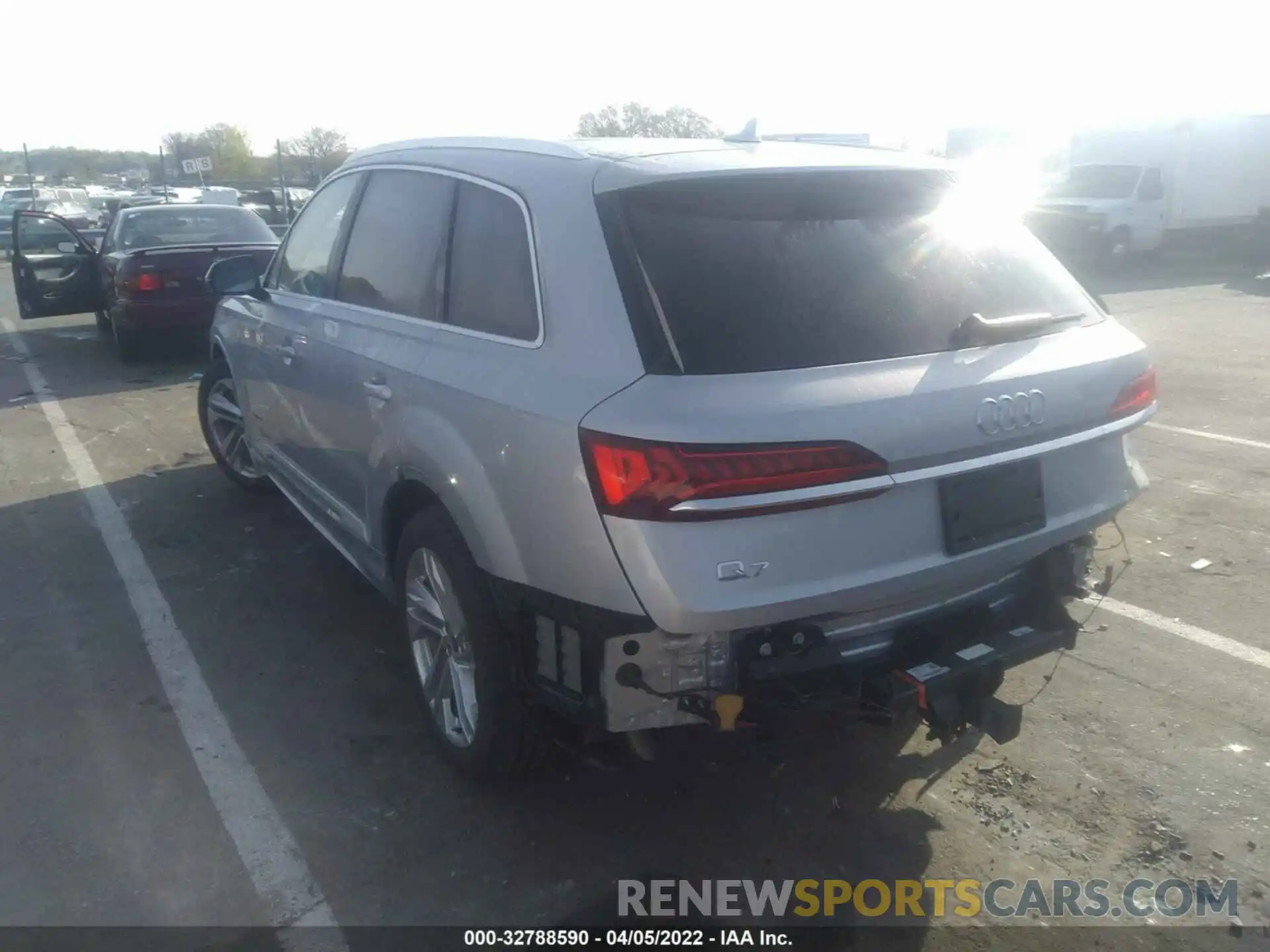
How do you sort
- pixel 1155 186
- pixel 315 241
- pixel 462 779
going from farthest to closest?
pixel 1155 186 < pixel 315 241 < pixel 462 779

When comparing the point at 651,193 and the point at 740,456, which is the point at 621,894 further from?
the point at 651,193

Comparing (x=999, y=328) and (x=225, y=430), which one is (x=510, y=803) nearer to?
(x=999, y=328)

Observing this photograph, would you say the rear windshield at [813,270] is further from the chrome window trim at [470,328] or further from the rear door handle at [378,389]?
the rear door handle at [378,389]

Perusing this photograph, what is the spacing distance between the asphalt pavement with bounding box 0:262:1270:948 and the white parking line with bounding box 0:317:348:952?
0.04 ft

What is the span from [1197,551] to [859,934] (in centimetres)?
349

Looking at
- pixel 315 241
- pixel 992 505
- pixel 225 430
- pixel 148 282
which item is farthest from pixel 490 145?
pixel 148 282

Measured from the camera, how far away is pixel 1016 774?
3.59 m

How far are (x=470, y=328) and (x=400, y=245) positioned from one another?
0.79 metres

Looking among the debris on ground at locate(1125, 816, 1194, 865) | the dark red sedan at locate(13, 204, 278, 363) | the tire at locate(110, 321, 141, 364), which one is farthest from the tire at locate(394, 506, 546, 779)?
the tire at locate(110, 321, 141, 364)

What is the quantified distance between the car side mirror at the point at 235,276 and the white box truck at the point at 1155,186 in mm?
18027

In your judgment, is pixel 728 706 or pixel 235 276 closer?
pixel 728 706

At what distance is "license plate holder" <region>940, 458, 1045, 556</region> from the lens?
2828 millimetres

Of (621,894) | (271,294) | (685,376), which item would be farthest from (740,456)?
(271,294)

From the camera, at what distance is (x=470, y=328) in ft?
11.2
